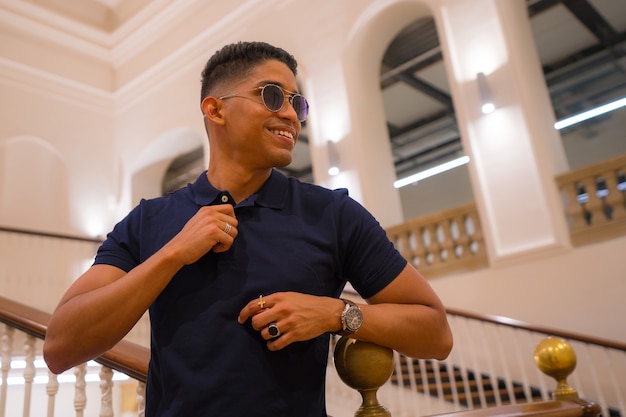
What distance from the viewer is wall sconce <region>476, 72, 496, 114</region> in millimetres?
6338

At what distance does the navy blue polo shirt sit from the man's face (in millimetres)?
67

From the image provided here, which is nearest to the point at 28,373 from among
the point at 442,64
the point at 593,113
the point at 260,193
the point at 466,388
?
the point at 260,193

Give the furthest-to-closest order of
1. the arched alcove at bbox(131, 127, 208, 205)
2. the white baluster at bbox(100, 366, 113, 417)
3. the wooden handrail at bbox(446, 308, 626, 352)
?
1. the arched alcove at bbox(131, 127, 208, 205)
2. the wooden handrail at bbox(446, 308, 626, 352)
3. the white baluster at bbox(100, 366, 113, 417)

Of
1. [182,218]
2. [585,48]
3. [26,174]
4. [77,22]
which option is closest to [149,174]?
[26,174]

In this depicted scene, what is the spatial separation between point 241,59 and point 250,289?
1.96ft

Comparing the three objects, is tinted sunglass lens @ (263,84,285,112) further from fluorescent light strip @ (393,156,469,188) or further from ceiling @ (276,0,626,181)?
fluorescent light strip @ (393,156,469,188)

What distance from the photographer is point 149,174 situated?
1089 cm

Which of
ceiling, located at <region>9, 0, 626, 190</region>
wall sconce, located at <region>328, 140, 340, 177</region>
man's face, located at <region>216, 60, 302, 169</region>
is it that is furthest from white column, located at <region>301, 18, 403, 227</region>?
man's face, located at <region>216, 60, 302, 169</region>

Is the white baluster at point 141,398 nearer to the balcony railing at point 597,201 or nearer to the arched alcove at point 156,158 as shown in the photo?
the balcony railing at point 597,201

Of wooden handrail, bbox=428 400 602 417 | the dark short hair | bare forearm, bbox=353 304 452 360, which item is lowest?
wooden handrail, bbox=428 400 602 417

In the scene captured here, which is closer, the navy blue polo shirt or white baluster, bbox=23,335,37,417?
the navy blue polo shirt

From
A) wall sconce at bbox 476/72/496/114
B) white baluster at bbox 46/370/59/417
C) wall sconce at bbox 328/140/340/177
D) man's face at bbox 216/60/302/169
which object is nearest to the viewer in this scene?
man's face at bbox 216/60/302/169

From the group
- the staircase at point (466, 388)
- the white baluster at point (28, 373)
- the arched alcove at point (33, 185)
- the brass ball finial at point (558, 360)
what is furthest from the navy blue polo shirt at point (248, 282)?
the arched alcove at point (33, 185)

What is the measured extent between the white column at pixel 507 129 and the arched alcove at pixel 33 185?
6.88 meters
